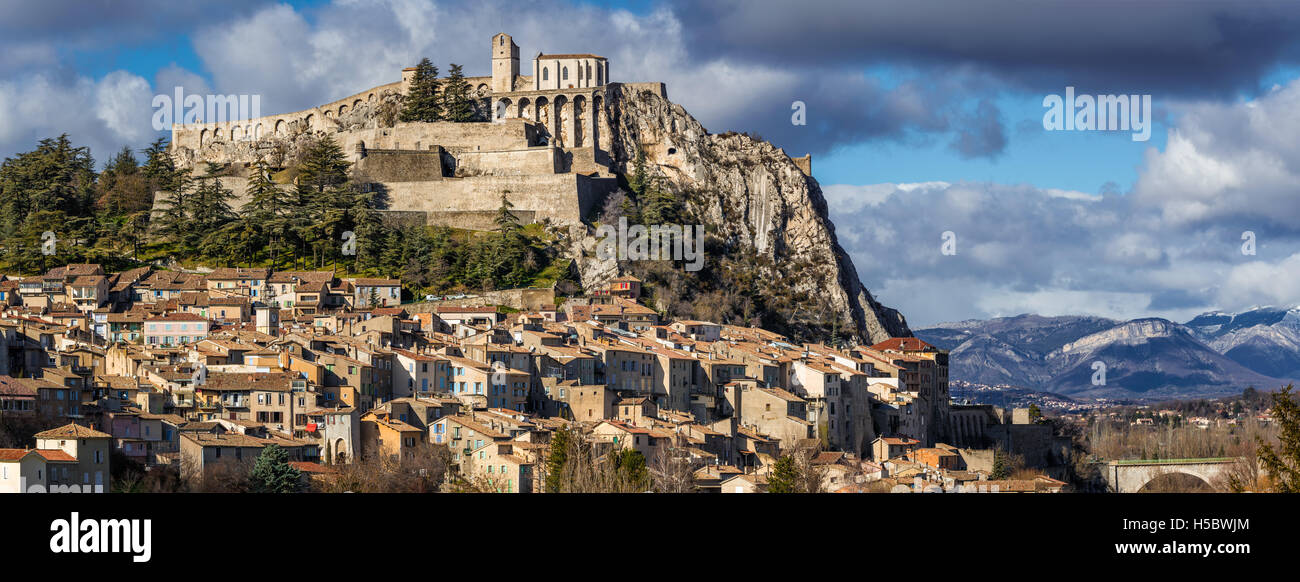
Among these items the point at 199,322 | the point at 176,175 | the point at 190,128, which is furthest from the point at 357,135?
the point at 199,322

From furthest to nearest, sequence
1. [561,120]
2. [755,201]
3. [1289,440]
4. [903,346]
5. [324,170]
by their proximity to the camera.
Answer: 1. [561,120]
2. [755,201]
3. [324,170]
4. [903,346]
5. [1289,440]

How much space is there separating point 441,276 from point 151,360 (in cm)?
2189

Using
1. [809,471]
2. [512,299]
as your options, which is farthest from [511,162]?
[809,471]

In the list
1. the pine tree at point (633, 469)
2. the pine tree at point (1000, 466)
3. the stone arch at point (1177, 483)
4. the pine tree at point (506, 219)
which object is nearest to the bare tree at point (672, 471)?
the pine tree at point (633, 469)

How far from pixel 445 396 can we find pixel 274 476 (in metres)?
15.1

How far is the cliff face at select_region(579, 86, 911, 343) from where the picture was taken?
301 feet

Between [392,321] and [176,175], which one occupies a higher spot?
[176,175]

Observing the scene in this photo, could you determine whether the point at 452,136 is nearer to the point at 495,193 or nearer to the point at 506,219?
the point at 495,193

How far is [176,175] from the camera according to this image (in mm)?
96500

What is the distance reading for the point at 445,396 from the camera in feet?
192

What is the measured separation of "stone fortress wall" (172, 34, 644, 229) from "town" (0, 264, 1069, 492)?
32.4ft

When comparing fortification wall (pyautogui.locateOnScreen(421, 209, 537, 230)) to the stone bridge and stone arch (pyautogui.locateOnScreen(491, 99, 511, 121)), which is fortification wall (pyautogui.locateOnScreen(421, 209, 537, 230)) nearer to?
stone arch (pyautogui.locateOnScreen(491, 99, 511, 121))
